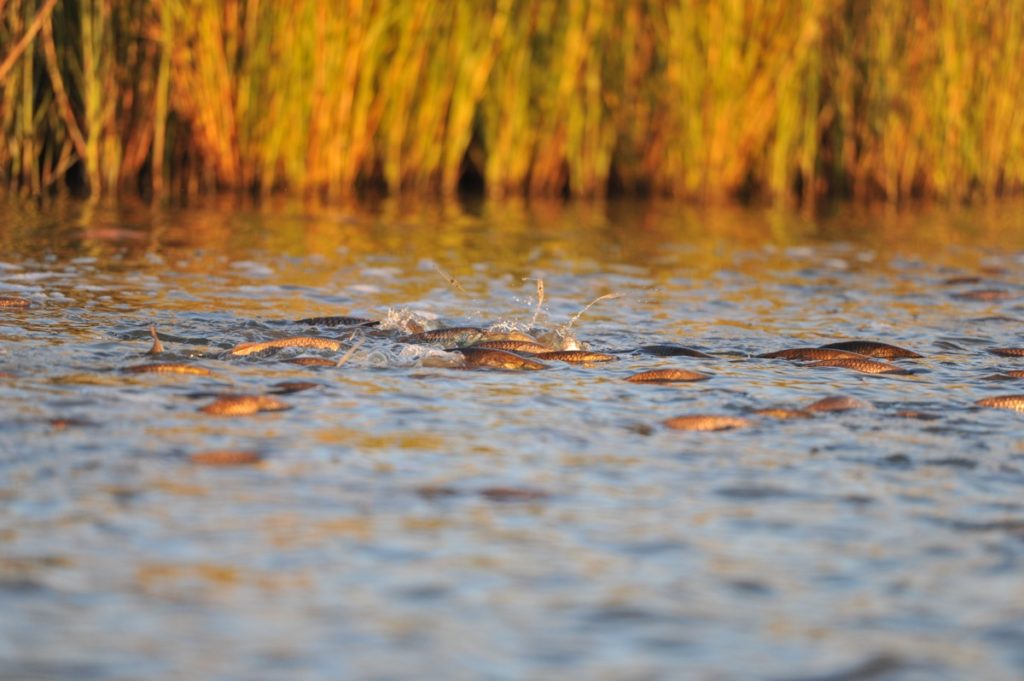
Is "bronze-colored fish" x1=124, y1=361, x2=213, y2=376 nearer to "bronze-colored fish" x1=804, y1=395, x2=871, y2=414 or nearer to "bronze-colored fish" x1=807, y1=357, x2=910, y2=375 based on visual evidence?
"bronze-colored fish" x1=804, y1=395, x2=871, y2=414

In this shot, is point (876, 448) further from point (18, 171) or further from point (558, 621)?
point (18, 171)

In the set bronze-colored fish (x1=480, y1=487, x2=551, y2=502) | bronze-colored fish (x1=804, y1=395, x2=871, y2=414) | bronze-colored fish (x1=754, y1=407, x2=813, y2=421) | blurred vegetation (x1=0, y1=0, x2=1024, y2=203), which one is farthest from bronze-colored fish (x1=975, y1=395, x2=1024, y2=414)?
blurred vegetation (x1=0, y1=0, x2=1024, y2=203)

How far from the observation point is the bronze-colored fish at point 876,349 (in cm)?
427

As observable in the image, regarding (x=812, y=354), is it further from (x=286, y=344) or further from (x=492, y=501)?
(x=492, y=501)

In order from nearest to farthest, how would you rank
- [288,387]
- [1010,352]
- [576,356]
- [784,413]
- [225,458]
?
[225,458] → [784,413] → [288,387] → [576,356] → [1010,352]

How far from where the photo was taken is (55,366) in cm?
364

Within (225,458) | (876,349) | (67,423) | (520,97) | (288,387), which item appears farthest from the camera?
(520,97)

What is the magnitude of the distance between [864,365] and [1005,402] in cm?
57

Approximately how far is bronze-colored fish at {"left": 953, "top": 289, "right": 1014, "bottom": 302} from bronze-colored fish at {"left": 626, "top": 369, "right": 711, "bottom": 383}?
84.5 inches

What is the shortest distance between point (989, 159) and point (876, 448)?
7157 mm

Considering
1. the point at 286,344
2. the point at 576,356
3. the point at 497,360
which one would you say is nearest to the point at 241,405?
the point at 286,344

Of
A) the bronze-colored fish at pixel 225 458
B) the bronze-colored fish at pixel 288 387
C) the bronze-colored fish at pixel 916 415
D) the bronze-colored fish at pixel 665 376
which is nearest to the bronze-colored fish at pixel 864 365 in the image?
the bronze-colored fish at pixel 665 376

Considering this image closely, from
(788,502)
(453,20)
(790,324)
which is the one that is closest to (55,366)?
(788,502)

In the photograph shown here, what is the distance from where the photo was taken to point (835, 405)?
350cm
